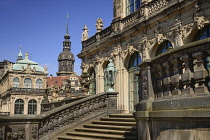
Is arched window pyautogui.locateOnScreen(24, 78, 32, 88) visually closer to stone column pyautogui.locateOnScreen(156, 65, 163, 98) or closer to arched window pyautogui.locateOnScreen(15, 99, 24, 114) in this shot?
arched window pyautogui.locateOnScreen(15, 99, 24, 114)

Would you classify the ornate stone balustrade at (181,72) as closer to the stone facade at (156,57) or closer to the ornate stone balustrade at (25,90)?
the stone facade at (156,57)

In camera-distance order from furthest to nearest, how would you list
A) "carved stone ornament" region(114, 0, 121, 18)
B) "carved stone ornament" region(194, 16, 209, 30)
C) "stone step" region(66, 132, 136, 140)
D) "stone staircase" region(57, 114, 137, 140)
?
"carved stone ornament" region(114, 0, 121, 18) < "carved stone ornament" region(194, 16, 209, 30) < "stone staircase" region(57, 114, 137, 140) < "stone step" region(66, 132, 136, 140)

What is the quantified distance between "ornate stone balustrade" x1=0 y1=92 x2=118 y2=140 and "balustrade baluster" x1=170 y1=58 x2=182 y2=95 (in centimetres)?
555

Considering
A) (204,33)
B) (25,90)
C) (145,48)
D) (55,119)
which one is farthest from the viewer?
(25,90)

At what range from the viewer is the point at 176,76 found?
542 centimetres

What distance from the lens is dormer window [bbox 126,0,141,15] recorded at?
1738cm

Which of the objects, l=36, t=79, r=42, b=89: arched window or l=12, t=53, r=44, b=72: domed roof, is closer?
l=12, t=53, r=44, b=72: domed roof

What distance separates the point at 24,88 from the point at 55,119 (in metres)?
57.0

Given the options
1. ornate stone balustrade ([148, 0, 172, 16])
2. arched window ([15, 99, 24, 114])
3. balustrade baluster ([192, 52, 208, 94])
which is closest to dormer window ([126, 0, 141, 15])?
ornate stone balustrade ([148, 0, 172, 16])

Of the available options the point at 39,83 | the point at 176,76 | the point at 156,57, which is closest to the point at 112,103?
the point at 156,57

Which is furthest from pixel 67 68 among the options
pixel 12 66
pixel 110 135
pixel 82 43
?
pixel 110 135

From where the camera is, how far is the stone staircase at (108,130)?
8.61 m

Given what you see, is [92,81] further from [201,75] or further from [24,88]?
[24,88]

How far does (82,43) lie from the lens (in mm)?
23609
